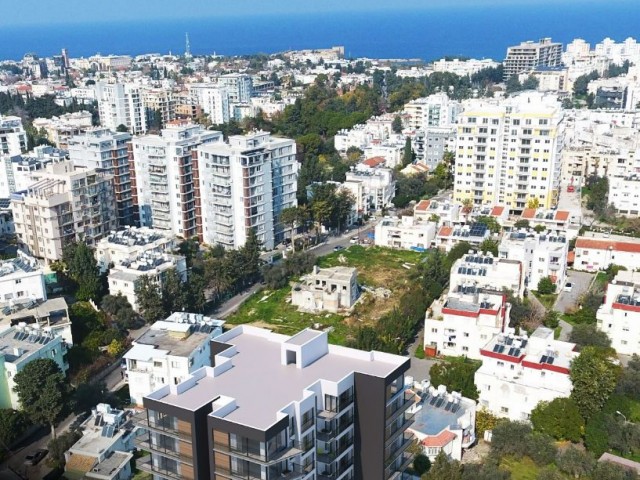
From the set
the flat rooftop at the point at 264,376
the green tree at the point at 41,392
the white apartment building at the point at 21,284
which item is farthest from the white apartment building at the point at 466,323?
the white apartment building at the point at 21,284

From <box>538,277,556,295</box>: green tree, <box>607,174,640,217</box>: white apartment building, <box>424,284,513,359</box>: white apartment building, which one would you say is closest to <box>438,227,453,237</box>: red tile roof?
<box>538,277,556,295</box>: green tree

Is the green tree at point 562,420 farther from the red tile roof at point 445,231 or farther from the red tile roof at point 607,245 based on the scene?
the red tile roof at point 445,231

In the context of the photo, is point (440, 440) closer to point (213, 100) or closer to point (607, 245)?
point (607, 245)

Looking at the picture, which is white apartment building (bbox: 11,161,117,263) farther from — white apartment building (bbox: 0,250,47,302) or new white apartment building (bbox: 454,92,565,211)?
new white apartment building (bbox: 454,92,565,211)

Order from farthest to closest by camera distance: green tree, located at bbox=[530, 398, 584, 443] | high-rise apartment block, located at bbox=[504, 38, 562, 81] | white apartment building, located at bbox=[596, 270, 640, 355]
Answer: high-rise apartment block, located at bbox=[504, 38, 562, 81] < white apartment building, located at bbox=[596, 270, 640, 355] < green tree, located at bbox=[530, 398, 584, 443]

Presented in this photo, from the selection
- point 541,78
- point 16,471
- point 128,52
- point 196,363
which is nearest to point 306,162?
point 196,363
